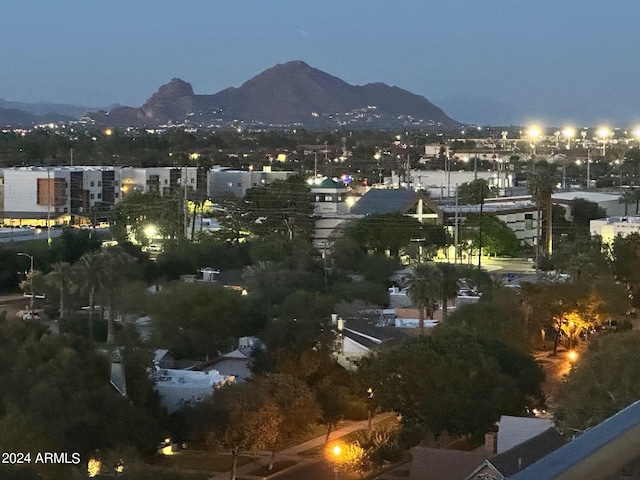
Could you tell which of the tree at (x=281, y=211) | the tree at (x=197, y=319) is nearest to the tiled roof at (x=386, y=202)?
the tree at (x=281, y=211)

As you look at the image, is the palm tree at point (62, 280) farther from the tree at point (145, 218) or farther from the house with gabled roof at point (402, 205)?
the house with gabled roof at point (402, 205)

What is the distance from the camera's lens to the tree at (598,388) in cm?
1516

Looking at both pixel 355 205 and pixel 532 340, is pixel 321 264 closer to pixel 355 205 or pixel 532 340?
pixel 532 340

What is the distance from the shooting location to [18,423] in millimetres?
14273

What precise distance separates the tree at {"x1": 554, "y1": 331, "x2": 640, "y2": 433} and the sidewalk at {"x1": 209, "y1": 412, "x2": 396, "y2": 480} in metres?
3.81

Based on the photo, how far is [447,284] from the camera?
2688 centimetres

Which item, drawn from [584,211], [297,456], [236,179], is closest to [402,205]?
[584,211]

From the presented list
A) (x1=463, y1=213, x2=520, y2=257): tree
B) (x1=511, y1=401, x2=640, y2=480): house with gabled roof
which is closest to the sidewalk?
(x1=511, y1=401, x2=640, y2=480): house with gabled roof

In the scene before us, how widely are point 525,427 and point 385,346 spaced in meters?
6.51

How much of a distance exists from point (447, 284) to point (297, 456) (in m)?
9.88

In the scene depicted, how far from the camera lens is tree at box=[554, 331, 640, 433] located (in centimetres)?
1516

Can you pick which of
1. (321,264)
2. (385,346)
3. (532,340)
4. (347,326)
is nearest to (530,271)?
(321,264)

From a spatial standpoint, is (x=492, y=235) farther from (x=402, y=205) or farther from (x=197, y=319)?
(x=197, y=319)

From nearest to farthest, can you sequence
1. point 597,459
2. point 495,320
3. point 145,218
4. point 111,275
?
1. point 597,459
2. point 495,320
3. point 111,275
4. point 145,218
